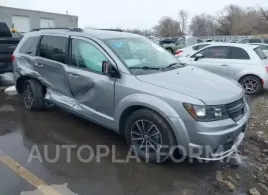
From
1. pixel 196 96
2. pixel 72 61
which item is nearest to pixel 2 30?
pixel 72 61

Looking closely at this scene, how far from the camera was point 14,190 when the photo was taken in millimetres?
3004

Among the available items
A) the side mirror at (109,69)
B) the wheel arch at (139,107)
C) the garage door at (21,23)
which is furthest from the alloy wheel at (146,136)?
the garage door at (21,23)

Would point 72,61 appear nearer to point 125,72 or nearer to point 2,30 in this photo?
point 125,72

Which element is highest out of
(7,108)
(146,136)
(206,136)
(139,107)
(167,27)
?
(167,27)

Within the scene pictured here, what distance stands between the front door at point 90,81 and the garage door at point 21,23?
130ft

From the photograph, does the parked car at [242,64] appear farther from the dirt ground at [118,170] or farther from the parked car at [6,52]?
the parked car at [6,52]

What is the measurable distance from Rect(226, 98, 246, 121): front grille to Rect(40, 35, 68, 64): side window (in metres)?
2.85

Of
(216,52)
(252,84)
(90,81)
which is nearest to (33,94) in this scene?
(90,81)

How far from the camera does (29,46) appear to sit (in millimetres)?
5453

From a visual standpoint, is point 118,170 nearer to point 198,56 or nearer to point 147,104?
point 147,104

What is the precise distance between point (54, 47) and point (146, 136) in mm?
2523

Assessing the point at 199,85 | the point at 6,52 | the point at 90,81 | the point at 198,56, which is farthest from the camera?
the point at 198,56

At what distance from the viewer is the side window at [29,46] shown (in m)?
5.34

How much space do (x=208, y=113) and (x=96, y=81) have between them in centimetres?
174
